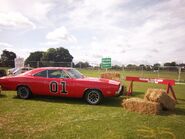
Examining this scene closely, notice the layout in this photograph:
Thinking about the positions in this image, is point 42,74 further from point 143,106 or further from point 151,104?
point 151,104

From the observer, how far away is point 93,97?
28.0ft

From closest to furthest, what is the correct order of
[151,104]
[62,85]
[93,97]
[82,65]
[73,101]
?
[151,104] < [93,97] < [62,85] < [73,101] < [82,65]

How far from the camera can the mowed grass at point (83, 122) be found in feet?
16.8

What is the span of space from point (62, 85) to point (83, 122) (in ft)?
9.83

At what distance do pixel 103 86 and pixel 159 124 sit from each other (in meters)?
2.85

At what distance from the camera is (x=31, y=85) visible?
9.19m

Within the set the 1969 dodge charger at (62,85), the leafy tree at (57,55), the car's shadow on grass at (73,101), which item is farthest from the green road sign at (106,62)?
the leafy tree at (57,55)

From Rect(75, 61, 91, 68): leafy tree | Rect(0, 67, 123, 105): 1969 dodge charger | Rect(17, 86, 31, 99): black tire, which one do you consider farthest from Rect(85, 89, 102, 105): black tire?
Rect(75, 61, 91, 68): leafy tree

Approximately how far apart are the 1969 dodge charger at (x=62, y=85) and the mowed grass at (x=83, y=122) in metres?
0.49

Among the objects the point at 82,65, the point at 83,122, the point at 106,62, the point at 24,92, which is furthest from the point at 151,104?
the point at 82,65

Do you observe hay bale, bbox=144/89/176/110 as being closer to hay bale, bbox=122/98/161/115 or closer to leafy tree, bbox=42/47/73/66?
hay bale, bbox=122/98/161/115

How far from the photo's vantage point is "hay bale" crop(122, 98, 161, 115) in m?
7.11

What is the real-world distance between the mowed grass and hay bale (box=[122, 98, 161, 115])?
0.26m

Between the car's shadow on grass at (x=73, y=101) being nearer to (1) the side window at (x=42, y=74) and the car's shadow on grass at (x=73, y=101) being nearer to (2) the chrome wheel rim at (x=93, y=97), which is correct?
(2) the chrome wheel rim at (x=93, y=97)
